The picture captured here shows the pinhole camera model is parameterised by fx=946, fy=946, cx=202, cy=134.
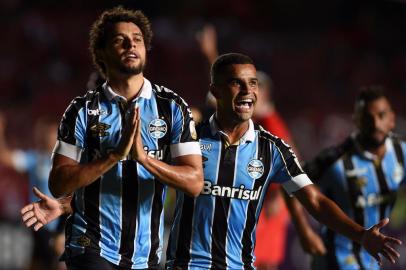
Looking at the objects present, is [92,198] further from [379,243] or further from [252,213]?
[379,243]

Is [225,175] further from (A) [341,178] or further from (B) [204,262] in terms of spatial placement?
(A) [341,178]

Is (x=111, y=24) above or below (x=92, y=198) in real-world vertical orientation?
above

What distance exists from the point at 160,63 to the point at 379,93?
27.0 feet

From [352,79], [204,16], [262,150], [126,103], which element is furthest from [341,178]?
[204,16]

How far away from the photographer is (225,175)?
5207 millimetres

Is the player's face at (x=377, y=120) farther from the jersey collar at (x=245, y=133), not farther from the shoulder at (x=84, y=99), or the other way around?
the shoulder at (x=84, y=99)

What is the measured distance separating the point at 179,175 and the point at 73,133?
590mm

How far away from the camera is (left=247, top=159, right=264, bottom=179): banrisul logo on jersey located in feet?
17.2

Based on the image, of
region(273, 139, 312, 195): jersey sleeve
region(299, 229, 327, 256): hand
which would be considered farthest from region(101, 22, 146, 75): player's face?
region(299, 229, 327, 256): hand

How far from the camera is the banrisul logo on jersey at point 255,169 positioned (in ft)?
17.2

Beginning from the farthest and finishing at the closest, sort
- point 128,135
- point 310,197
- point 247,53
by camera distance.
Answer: point 247,53 → point 310,197 → point 128,135

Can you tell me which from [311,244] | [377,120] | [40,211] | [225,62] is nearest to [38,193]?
[40,211]

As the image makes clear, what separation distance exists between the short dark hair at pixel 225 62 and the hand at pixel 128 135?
1029 mm

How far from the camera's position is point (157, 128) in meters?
4.86
